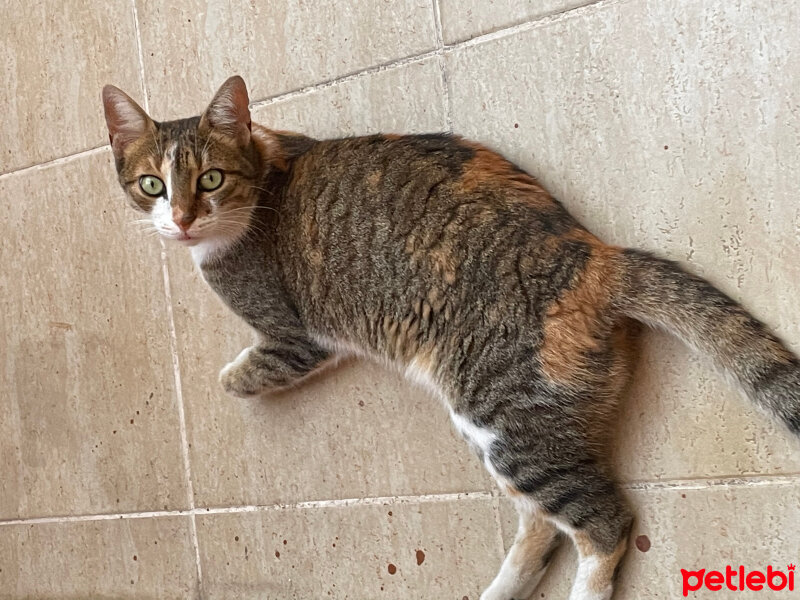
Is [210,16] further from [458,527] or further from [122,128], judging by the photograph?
[458,527]

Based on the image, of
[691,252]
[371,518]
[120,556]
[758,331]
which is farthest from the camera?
[120,556]

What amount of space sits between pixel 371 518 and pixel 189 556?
0.63m

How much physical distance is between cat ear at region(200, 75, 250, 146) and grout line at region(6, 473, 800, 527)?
3.20 ft

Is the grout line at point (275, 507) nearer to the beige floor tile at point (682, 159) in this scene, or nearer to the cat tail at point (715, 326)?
the beige floor tile at point (682, 159)

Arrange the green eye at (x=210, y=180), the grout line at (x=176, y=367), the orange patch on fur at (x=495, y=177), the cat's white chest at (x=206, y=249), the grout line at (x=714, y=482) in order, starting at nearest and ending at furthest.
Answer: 1. the grout line at (x=714, y=482)
2. the orange patch on fur at (x=495, y=177)
3. the green eye at (x=210, y=180)
4. the cat's white chest at (x=206, y=249)
5. the grout line at (x=176, y=367)

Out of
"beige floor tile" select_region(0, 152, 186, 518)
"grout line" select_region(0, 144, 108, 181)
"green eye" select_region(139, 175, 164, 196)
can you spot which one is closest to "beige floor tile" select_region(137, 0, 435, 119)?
"grout line" select_region(0, 144, 108, 181)

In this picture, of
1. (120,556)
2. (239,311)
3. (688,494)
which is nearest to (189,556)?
(120,556)

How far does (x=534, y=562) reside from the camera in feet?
6.16

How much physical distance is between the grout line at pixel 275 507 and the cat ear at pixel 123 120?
3.39ft

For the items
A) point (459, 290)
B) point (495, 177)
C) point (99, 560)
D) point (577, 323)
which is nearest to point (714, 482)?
point (577, 323)

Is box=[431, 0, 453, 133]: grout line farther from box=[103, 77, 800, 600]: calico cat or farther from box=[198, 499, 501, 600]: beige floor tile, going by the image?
box=[198, 499, 501, 600]: beige floor tile

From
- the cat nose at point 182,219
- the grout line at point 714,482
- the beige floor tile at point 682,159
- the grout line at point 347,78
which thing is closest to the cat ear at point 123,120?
the cat nose at point 182,219

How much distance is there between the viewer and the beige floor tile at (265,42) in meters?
2.06

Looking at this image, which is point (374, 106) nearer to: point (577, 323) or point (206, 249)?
point (206, 249)
